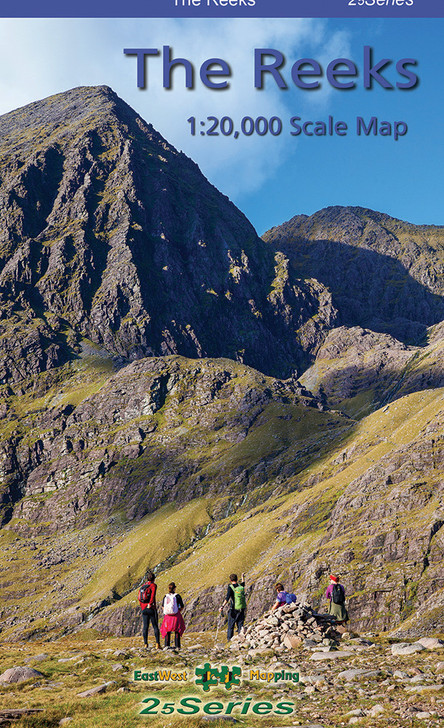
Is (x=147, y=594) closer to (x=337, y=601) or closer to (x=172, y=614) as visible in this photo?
(x=172, y=614)

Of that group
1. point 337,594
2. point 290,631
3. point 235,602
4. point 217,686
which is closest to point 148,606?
point 235,602

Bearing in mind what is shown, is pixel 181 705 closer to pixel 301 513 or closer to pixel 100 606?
pixel 301 513

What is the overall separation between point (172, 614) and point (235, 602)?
14.4 ft

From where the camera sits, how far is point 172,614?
33188 millimetres

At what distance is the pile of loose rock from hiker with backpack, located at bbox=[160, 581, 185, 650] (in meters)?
3.63

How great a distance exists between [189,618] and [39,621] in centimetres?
6899

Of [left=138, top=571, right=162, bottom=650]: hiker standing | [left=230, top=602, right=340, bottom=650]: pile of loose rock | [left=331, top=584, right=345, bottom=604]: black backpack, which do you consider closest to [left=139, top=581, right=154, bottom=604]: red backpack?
[left=138, top=571, right=162, bottom=650]: hiker standing

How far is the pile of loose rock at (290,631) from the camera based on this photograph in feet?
104

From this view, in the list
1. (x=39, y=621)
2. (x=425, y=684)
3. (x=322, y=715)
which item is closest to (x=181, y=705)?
(x=322, y=715)

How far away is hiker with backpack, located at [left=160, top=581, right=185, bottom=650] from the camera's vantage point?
32562 mm

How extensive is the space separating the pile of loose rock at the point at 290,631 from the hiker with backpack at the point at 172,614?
11.9 ft

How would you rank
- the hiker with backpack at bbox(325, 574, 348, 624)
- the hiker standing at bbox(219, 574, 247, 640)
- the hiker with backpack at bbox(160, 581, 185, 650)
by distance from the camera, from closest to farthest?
the hiker with backpack at bbox(160, 581, 185, 650), the hiker standing at bbox(219, 574, 247, 640), the hiker with backpack at bbox(325, 574, 348, 624)

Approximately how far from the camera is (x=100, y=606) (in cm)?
18475

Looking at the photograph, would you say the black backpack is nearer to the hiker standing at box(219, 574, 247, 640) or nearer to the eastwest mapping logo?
the hiker standing at box(219, 574, 247, 640)
